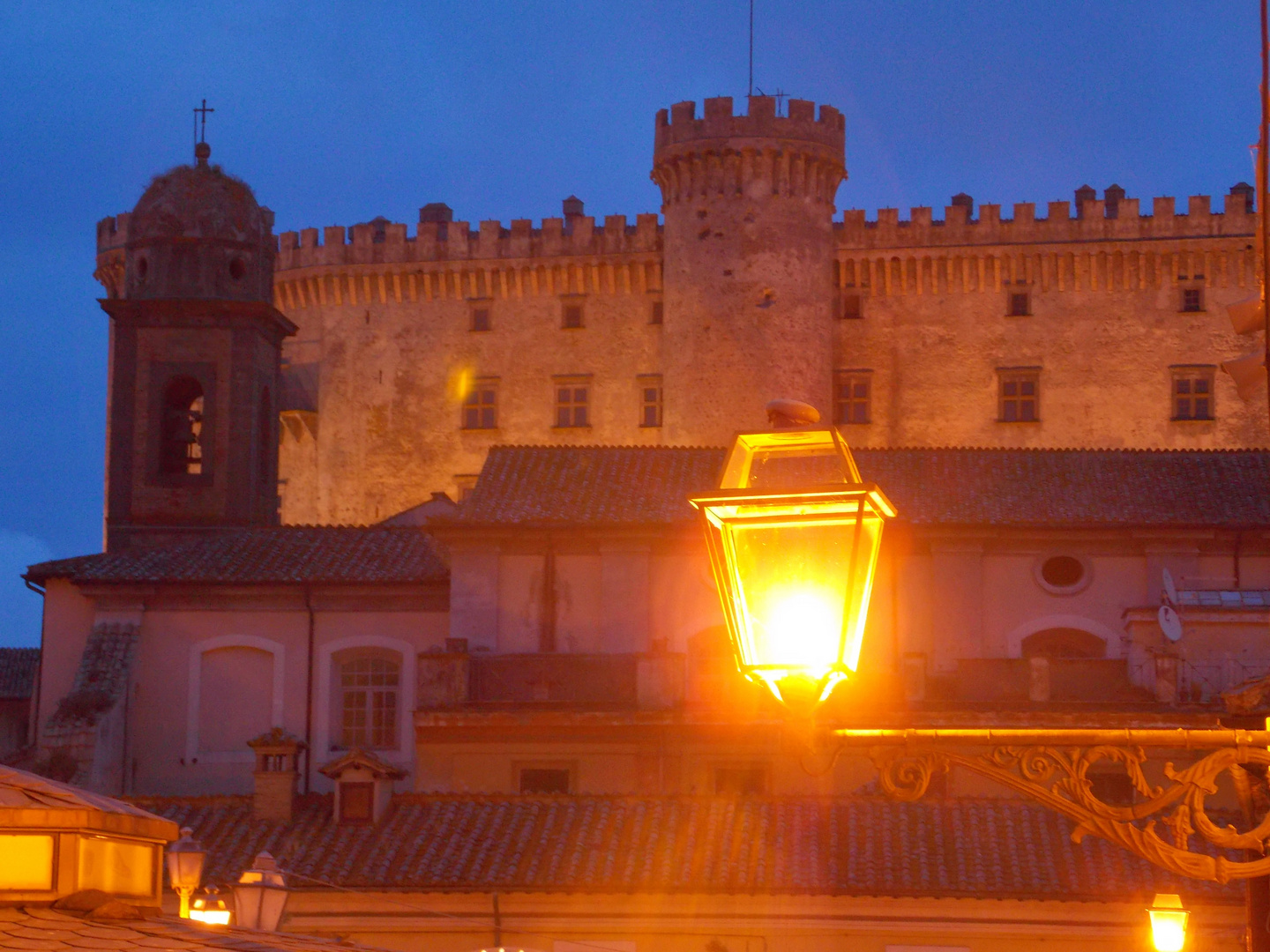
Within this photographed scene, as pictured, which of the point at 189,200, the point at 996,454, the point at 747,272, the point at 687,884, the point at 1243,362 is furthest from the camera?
the point at 747,272

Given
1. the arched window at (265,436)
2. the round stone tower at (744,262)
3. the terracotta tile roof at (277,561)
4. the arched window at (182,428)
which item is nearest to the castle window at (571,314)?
the round stone tower at (744,262)

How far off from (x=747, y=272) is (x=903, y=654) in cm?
1805

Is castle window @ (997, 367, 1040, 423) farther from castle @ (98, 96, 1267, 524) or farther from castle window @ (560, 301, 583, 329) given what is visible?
castle window @ (560, 301, 583, 329)

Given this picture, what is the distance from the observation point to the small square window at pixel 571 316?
5278 cm

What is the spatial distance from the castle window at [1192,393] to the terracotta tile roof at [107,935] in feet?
141

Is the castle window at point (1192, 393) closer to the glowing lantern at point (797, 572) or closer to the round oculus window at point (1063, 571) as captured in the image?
the round oculus window at point (1063, 571)

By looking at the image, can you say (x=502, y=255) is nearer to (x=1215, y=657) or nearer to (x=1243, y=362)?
(x=1215, y=657)

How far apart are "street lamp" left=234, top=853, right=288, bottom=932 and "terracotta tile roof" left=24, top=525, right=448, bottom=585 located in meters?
20.1

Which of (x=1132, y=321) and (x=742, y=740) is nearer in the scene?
(x=742, y=740)

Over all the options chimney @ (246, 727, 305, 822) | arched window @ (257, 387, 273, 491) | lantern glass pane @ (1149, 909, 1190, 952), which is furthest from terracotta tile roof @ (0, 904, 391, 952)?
arched window @ (257, 387, 273, 491)

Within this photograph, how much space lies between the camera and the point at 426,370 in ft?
175

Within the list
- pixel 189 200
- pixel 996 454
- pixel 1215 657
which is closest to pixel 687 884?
pixel 1215 657

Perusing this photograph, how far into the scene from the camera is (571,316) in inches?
2082

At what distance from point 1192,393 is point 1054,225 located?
224 inches
